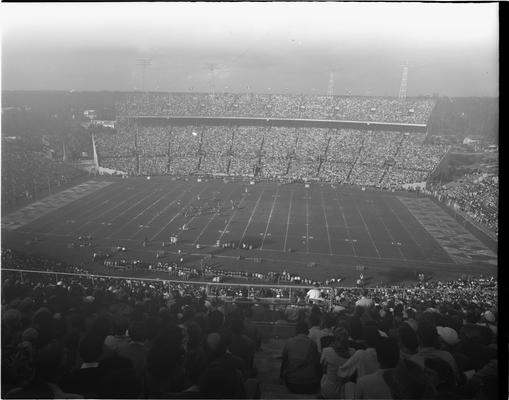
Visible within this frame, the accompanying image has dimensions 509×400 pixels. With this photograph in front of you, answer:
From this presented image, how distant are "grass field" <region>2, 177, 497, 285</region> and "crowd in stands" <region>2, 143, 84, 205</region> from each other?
1146mm

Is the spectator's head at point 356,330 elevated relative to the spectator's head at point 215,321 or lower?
elevated

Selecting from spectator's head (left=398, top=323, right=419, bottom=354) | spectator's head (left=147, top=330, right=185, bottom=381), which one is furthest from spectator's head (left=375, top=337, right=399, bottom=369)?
spectator's head (left=147, top=330, right=185, bottom=381)

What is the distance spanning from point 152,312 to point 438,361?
3.65m

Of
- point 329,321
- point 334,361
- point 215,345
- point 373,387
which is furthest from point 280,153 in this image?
point 373,387

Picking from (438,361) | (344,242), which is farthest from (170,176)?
(438,361)

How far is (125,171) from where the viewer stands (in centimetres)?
4216

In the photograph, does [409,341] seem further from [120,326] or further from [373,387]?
[120,326]

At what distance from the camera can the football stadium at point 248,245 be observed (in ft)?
15.2

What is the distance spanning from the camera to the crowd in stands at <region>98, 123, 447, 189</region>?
41812mm

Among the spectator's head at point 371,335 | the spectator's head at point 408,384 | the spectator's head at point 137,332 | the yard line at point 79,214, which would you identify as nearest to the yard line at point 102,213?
the yard line at point 79,214

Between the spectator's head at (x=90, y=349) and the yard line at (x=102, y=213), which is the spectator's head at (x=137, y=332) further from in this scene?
the yard line at (x=102, y=213)

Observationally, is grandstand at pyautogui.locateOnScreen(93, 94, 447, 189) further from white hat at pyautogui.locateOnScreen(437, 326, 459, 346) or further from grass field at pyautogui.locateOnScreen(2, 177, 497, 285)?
white hat at pyautogui.locateOnScreen(437, 326, 459, 346)

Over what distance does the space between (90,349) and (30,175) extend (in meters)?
27.2

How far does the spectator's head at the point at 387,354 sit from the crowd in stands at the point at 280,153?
3472 cm
